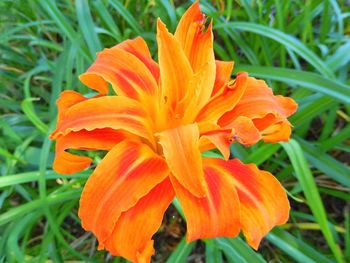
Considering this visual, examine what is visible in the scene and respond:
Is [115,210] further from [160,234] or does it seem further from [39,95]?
[39,95]

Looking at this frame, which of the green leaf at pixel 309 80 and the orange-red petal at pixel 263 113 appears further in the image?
the green leaf at pixel 309 80

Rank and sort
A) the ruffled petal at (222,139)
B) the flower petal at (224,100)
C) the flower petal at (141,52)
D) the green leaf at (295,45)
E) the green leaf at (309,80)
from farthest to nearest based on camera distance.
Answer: the green leaf at (295,45), the green leaf at (309,80), the flower petal at (141,52), the flower petal at (224,100), the ruffled petal at (222,139)

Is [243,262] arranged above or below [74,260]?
above

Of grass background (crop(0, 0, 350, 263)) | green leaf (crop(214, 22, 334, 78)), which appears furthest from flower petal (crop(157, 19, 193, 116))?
green leaf (crop(214, 22, 334, 78))

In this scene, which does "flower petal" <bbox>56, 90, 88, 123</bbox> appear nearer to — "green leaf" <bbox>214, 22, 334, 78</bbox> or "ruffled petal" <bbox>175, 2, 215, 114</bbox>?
"ruffled petal" <bbox>175, 2, 215, 114</bbox>

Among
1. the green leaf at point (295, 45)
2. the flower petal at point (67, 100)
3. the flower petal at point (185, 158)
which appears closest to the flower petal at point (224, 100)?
the flower petal at point (185, 158)

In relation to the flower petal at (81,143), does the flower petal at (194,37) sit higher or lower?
higher

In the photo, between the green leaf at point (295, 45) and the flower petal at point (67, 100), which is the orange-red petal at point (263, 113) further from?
the green leaf at point (295, 45)

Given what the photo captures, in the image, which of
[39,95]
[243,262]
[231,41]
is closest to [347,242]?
[243,262]
